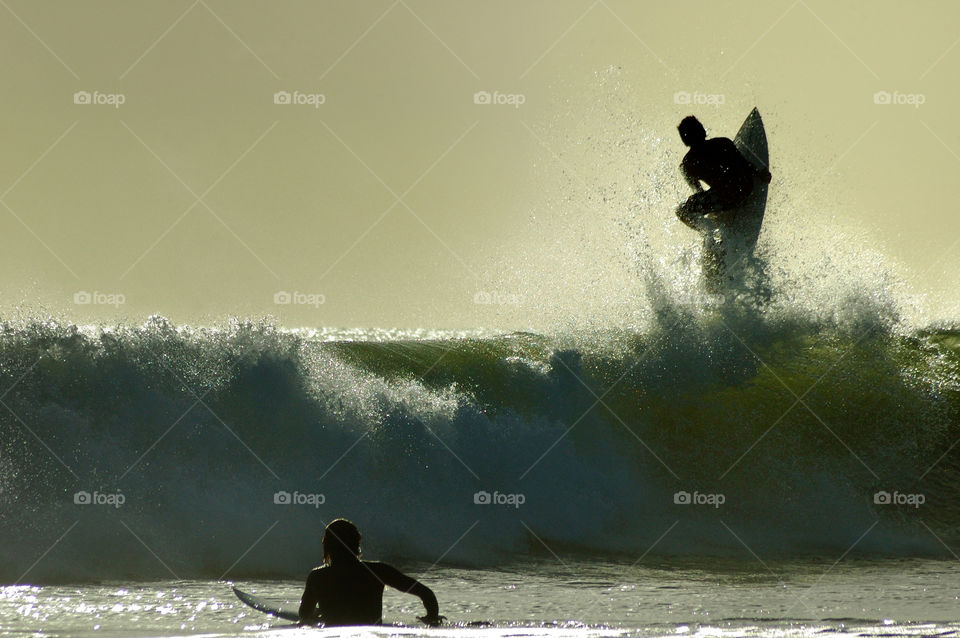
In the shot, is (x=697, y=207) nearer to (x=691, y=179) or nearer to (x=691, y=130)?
(x=691, y=179)

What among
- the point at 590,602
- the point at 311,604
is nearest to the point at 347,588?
the point at 311,604

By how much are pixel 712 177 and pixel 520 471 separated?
5.00 m

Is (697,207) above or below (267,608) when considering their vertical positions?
above

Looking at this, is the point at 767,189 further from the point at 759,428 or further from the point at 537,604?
the point at 537,604

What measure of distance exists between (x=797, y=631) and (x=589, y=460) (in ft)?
17.4

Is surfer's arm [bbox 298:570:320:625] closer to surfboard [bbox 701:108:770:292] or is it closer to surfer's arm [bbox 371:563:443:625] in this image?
surfer's arm [bbox 371:563:443:625]

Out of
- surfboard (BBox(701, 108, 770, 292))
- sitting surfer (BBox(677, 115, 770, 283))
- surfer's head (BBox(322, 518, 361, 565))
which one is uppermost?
sitting surfer (BBox(677, 115, 770, 283))

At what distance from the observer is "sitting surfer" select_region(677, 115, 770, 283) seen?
11.6 metres

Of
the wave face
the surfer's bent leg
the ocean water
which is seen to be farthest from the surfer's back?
the surfer's bent leg

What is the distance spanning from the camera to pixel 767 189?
12.2m

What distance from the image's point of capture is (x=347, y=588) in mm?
4734

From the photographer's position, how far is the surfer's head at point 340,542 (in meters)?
4.79

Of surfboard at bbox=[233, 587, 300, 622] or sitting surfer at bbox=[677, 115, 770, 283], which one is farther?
sitting surfer at bbox=[677, 115, 770, 283]

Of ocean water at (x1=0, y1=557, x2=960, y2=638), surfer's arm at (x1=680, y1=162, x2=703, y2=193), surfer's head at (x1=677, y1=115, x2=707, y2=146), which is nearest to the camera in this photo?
ocean water at (x1=0, y1=557, x2=960, y2=638)
